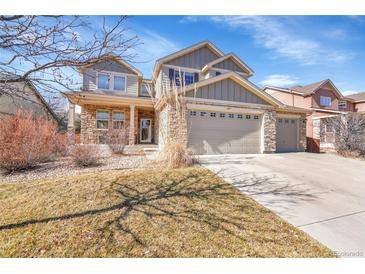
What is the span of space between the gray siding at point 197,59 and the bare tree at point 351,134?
34.7 ft

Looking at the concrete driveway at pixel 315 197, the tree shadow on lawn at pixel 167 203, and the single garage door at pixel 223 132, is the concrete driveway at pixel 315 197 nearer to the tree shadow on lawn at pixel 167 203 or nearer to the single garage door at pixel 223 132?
the tree shadow on lawn at pixel 167 203

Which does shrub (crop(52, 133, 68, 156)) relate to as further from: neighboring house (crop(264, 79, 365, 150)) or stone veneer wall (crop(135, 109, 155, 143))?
neighboring house (crop(264, 79, 365, 150))

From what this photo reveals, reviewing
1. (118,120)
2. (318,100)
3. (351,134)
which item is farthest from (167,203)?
(318,100)

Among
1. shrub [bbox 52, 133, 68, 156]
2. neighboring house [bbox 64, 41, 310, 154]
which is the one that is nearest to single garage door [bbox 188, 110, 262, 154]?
neighboring house [bbox 64, 41, 310, 154]

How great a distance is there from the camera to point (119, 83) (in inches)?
563

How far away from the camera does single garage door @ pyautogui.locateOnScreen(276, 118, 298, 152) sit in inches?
473

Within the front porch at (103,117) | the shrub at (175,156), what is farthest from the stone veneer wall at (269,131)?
the front porch at (103,117)

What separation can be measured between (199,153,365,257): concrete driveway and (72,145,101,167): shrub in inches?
194

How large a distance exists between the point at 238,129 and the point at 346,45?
5.67m

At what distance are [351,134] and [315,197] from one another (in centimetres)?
1058

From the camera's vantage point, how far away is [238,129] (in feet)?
34.4

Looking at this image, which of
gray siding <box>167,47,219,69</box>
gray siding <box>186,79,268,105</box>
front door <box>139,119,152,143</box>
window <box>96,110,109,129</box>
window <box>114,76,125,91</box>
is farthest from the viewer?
front door <box>139,119,152,143</box>
